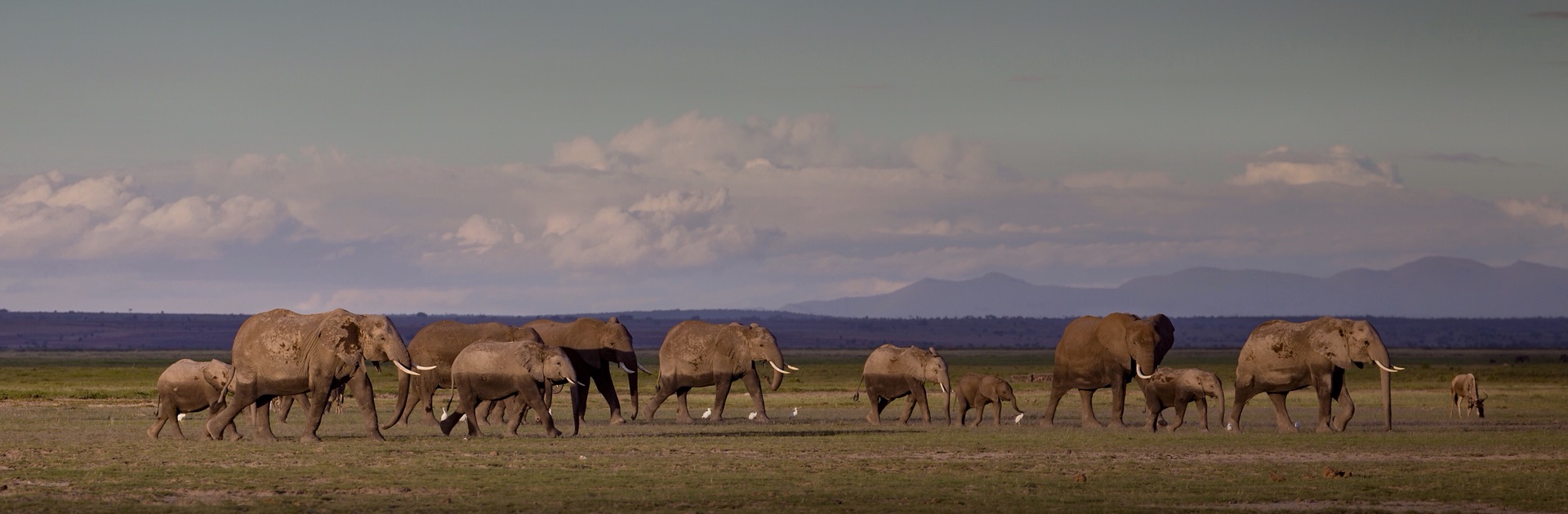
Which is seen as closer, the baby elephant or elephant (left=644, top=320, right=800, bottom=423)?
the baby elephant

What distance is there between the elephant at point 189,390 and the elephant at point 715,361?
1127 centimetres

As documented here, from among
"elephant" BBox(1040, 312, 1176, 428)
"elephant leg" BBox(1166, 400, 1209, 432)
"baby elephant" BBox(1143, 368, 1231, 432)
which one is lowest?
"elephant leg" BBox(1166, 400, 1209, 432)

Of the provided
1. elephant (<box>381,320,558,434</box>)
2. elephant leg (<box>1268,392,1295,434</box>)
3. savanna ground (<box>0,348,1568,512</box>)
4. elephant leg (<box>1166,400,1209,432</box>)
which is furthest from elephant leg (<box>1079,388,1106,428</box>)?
elephant (<box>381,320,558,434</box>)

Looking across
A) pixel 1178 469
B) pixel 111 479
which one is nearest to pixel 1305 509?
pixel 1178 469

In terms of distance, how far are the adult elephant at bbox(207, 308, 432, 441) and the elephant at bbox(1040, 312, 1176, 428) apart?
1442 cm

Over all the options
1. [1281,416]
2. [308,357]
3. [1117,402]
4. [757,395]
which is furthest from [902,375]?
[308,357]

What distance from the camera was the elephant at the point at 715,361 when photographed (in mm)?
39625

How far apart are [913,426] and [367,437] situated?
11.7 m

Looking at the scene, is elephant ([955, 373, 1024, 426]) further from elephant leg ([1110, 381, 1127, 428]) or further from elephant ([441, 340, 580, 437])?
elephant ([441, 340, 580, 437])

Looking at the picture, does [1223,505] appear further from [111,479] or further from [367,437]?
[367,437]

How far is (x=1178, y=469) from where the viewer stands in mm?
25188

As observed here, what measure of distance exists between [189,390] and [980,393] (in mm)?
15753

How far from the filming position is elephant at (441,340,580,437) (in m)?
30.9

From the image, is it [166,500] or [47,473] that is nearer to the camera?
[166,500]
